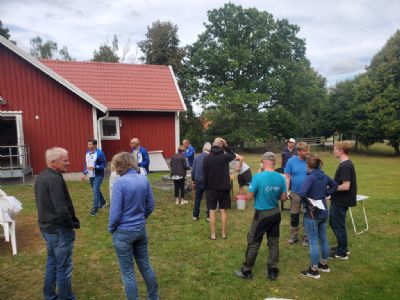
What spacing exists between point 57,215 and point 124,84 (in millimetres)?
13722

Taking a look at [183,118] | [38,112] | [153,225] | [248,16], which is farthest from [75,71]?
[248,16]

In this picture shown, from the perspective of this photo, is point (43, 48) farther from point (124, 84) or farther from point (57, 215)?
point (57, 215)

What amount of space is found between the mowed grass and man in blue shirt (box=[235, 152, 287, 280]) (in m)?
0.48

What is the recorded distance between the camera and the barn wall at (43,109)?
1190 cm

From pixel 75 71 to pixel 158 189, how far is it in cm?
897

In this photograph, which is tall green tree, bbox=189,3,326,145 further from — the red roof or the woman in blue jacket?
the woman in blue jacket

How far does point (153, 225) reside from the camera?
7.42m

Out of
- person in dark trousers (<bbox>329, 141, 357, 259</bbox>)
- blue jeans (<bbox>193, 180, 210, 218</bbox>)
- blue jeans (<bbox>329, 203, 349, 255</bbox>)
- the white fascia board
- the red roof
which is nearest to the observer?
person in dark trousers (<bbox>329, 141, 357, 259</bbox>)

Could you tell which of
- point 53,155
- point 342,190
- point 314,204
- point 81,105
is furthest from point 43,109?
point 342,190

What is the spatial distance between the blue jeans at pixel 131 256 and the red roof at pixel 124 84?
12.1 m

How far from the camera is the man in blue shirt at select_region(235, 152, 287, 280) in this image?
4629 mm

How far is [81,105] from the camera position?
12930 millimetres

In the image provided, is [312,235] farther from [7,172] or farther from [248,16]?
[248,16]

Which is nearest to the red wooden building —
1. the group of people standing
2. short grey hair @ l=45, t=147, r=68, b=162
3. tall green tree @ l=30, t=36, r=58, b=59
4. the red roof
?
the red roof
